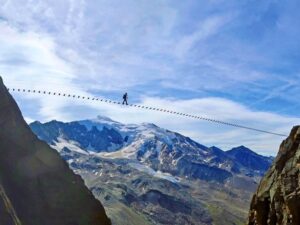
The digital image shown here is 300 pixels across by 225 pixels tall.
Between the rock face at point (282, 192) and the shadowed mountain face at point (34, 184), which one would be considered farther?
the shadowed mountain face at point (34, 184)

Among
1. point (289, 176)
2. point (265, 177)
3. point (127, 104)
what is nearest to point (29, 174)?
point (127, 104)

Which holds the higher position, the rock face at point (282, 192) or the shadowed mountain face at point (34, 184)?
the rock face at point (282, 192)

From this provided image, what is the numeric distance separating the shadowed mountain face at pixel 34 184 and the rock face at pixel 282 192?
39.6 meters

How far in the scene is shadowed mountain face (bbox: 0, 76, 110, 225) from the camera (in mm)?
83206

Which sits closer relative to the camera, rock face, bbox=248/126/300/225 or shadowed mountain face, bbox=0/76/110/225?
rock face, bbox=248/126/300/225

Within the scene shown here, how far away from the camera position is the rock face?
46.6 meters

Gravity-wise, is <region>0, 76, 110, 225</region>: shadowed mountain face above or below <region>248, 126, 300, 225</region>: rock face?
below

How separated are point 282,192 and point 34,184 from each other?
172 feet

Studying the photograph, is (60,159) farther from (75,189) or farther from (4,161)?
(4,161)

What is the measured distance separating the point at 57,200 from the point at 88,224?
7022 mm

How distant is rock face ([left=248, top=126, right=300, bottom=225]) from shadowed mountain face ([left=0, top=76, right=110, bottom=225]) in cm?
3963

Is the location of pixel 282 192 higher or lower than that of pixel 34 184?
higher

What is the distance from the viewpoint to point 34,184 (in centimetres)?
8931

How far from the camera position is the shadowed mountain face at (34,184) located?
8321 cm
